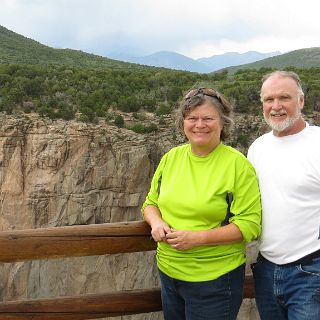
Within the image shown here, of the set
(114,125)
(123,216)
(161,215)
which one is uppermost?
(161,215)

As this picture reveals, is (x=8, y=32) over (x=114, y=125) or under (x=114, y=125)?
over

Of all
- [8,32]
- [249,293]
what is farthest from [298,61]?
[249,293]

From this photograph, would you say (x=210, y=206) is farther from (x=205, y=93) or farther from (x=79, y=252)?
(x=79, y=252)

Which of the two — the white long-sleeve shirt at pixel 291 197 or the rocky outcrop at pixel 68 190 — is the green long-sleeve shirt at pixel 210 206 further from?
the rocky outcrop at pixel 68 190

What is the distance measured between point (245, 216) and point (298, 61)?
76.2m

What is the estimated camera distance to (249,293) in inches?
159

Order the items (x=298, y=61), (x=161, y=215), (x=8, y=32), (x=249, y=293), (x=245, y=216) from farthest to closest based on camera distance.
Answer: (x=298, y=61), (x=8, y=32), (x=249, y=293), (x=161, y=215), (x=245, y=216)

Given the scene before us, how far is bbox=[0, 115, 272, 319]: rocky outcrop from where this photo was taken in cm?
1539

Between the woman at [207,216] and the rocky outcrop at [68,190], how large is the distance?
1268 cm

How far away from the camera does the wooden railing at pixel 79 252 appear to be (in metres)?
3.51

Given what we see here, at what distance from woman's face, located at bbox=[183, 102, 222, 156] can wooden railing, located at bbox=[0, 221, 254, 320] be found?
840mm

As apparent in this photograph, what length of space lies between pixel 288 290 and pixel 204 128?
106cm

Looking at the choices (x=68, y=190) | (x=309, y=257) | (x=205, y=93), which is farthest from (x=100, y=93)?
(x=309, y=257)

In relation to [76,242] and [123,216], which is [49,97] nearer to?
[123,216]
